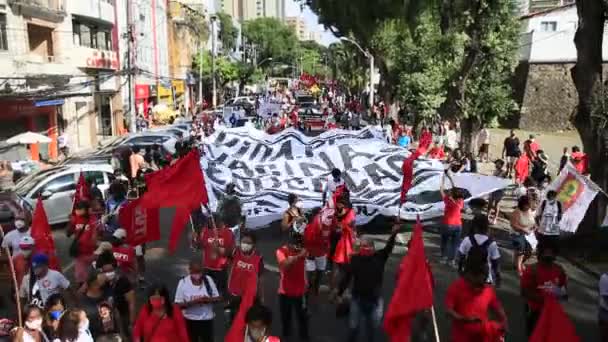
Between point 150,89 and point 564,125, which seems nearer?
point 564,125

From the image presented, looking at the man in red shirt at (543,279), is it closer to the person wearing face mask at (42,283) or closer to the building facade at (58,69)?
the person wearing face mask at (42,283)

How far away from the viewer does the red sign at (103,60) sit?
32.0 metres

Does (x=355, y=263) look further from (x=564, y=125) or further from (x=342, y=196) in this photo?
(x=564, y=125)

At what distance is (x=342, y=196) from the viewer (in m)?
10.7

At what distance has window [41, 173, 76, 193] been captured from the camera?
14320 mm

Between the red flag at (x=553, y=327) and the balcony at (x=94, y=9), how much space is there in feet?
92.5

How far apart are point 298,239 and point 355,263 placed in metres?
1.19

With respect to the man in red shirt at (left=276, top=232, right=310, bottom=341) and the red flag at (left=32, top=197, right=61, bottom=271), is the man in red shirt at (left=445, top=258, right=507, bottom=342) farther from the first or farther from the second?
the red flag at (left=32, top=197, right=61, bottom=271)

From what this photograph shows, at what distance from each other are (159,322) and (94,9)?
2932cm

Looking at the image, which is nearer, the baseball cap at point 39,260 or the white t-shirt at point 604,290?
the white t-shirt at point 604,290

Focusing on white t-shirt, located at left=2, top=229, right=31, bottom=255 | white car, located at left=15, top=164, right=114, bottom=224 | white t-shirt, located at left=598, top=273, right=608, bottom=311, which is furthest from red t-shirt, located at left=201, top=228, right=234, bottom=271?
white car, located at left=15, top=164, right=114, bottom=224

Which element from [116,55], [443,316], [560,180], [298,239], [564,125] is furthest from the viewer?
[564,125]

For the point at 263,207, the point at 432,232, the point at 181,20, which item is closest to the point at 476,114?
the point at 432,232

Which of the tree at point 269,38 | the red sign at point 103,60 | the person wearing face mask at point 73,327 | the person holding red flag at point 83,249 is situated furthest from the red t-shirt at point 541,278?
the tree at point 269,38
